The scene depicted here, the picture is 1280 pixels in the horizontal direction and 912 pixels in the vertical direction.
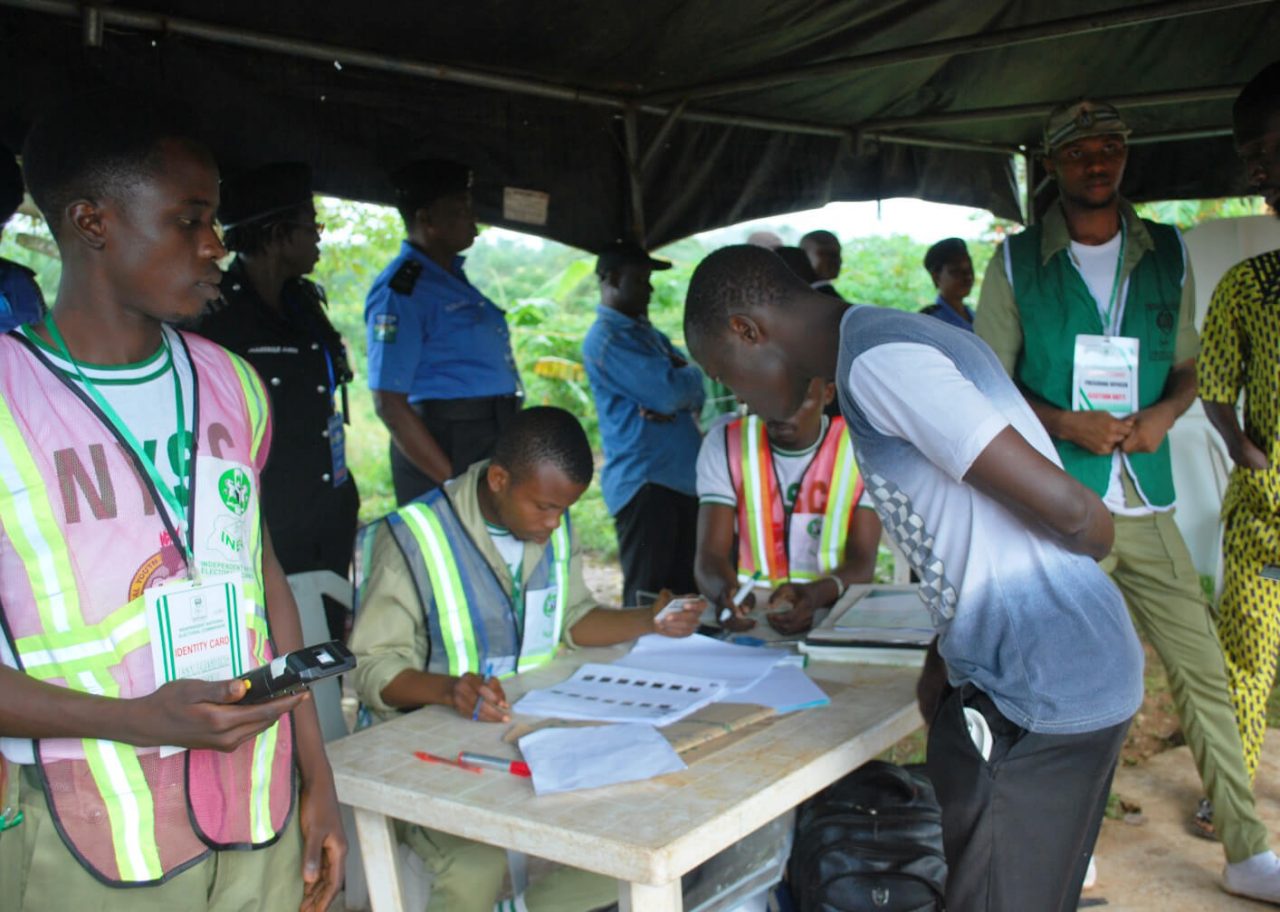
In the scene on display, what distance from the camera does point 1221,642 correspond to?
317 centimetres

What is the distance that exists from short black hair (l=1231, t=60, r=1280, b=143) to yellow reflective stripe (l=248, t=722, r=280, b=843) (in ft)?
9.01

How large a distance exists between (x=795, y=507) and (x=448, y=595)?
125 cm

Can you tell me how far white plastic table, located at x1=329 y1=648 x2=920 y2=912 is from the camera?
5.11 feet

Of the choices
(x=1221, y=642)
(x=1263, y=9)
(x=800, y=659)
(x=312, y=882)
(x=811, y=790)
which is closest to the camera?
(x=312, y=882)

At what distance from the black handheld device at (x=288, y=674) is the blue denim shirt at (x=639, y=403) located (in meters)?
3.28

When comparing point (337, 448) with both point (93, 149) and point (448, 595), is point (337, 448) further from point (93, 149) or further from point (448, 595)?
point (93, 149)

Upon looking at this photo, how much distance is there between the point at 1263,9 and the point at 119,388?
15.0 ft

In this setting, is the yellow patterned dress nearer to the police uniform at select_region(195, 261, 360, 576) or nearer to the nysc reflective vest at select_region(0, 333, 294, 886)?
the police uniform at select_region(195, 261, 360, 576)

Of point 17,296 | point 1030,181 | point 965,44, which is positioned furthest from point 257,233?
point 1030,181

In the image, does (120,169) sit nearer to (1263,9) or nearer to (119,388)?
(119,388)

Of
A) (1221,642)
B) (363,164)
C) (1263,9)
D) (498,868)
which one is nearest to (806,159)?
(1263,9)

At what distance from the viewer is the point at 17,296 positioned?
261 centimetres

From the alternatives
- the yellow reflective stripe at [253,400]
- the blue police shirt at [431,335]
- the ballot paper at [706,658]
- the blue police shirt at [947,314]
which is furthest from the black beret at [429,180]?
the blue police shirt at [947,314]

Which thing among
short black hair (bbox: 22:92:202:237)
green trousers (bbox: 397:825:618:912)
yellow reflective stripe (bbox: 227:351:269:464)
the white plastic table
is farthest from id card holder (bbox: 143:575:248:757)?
green trousers (bbox: 397:825:618:912)
